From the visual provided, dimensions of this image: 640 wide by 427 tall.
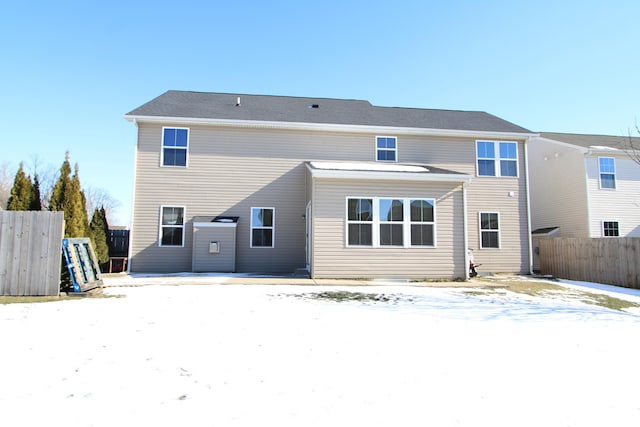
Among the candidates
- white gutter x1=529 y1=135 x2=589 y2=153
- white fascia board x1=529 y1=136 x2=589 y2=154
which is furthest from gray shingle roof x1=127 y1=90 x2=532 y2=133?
white fascia board x1=529 y1=136 x2=589 y2=154

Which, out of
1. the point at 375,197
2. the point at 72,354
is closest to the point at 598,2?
the point at 375,197

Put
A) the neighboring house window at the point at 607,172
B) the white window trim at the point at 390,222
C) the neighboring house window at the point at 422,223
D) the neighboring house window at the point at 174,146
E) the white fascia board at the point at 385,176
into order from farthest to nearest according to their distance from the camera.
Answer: the neighboring house window at the point at 607,172, the neighboring house window at the point at 174,146, the neighboring house window at the point at 422,223, the white window trim at the point at 390,222, the white fascia board at the point at 385,176

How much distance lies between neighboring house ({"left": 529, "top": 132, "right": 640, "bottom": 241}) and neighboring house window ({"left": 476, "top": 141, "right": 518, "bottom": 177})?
461cm

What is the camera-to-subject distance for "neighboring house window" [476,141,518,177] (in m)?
15.3

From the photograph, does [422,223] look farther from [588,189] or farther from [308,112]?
[588,189]

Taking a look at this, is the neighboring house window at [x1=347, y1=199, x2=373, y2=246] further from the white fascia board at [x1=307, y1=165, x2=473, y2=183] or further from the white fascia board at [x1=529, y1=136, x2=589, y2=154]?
the white fascia board at [x1=529, y1=136, x2=589, y2=154]

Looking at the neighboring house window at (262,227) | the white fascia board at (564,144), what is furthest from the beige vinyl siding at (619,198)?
the neighboring house window at (262,227)

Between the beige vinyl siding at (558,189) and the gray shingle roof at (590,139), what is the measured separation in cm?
68

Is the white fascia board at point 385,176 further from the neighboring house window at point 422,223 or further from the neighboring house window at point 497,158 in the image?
the neighboring house window at point 497,158

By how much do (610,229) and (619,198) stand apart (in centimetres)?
168

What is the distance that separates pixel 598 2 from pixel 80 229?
1823 cm

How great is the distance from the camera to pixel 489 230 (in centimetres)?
1483

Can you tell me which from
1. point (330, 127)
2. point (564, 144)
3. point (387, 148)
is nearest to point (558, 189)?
point (564, 144)

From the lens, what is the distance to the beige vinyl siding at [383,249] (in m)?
11.3
